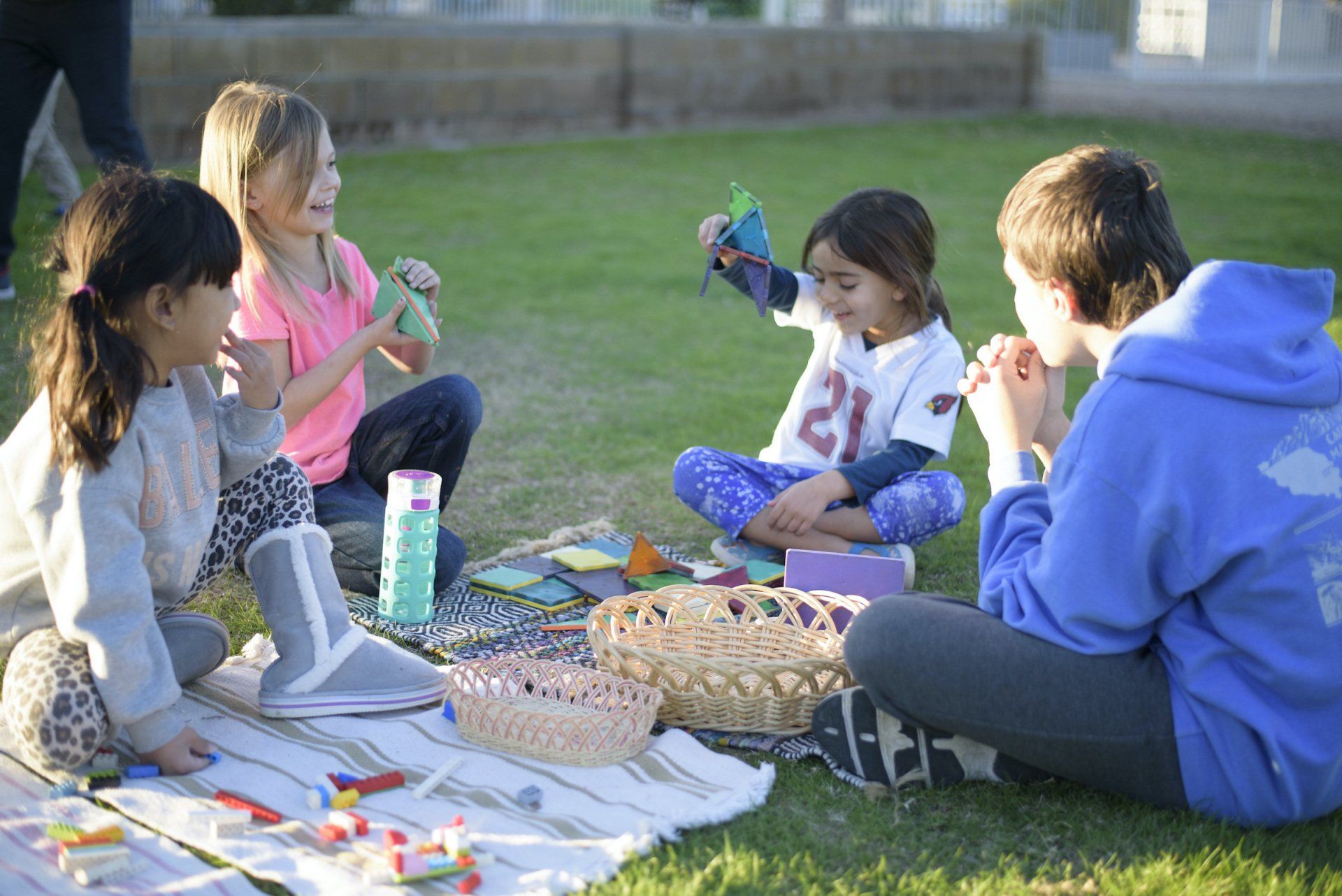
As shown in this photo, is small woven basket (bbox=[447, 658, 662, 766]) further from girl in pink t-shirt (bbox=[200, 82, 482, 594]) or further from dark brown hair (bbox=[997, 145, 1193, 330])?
dark brown hair (bbox=[997, 145, 1193, 330])

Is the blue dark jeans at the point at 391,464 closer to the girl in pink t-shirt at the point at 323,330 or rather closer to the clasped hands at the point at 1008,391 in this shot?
the girl in pink t-shirt at the point at 323,330

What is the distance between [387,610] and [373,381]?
93.9 inches

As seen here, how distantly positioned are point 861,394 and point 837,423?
12 centimetres

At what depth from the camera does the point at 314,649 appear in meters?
2.57

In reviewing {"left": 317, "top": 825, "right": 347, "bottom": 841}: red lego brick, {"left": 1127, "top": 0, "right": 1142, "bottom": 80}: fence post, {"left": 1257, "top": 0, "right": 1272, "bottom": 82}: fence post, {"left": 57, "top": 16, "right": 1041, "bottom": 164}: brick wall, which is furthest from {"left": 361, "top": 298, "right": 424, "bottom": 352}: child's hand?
{"left": 1257, "top": 0, "right": 1272, "bottom": 82}: fence post

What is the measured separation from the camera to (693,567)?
11.4 feet

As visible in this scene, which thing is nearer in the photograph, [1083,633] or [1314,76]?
Result: [1083,633]

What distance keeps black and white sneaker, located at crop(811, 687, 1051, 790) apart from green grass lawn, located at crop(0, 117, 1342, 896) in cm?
4

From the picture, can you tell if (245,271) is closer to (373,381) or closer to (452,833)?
(452,833)

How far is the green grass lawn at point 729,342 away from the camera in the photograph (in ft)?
7.03

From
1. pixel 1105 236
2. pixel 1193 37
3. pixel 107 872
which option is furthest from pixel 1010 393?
pixel 1193 37

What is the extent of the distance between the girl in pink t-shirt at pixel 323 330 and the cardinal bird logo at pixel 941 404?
50.6 inches

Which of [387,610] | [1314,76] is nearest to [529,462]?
[387,610]

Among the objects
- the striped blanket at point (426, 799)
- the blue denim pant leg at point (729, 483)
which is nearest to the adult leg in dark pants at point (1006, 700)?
the striped blanket at point (426, 799)
